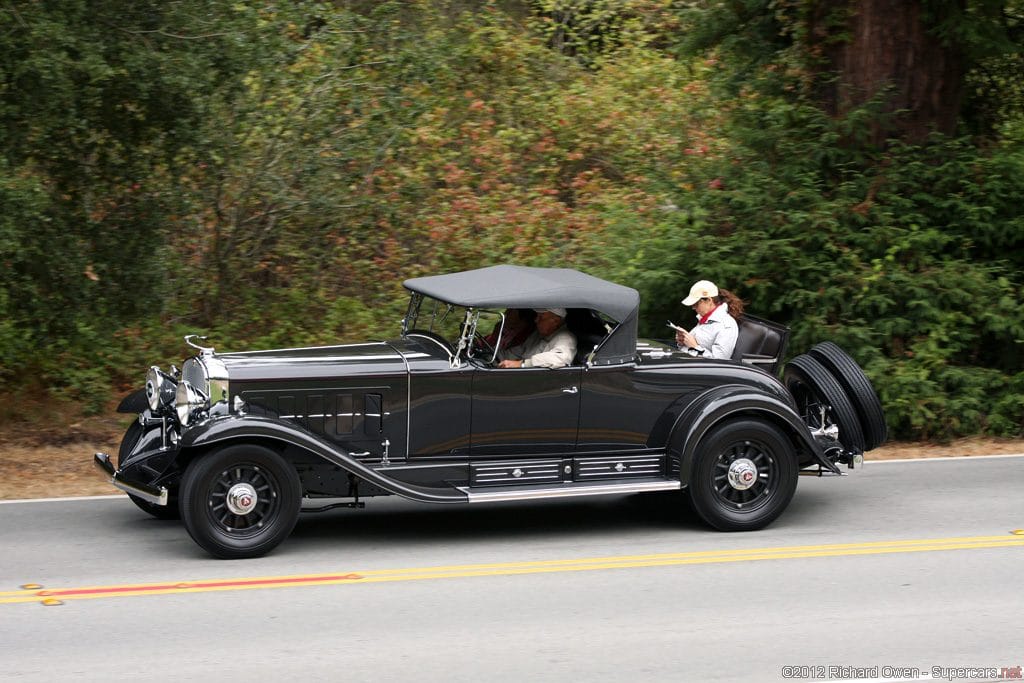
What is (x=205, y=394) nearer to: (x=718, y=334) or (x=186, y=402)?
(x=186, y=402)

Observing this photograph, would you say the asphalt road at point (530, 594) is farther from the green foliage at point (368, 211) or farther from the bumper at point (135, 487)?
the green foliage at point (368, 211)

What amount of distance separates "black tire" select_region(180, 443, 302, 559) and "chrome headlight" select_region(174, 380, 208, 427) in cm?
44

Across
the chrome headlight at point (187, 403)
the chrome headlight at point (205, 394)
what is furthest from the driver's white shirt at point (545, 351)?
the chrome headlight at point (187, 403)

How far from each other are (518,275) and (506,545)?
6.51 ft

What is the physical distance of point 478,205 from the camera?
17.0 m

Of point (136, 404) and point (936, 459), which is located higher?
point (136, 404)

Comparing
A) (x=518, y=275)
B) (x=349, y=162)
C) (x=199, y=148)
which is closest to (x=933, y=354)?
(x=518, y=275)

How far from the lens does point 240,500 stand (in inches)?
309

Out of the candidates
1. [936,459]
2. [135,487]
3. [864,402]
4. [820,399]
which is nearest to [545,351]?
[820,399]

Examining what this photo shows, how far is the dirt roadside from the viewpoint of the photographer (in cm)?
1065

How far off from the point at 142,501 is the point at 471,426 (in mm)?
2590

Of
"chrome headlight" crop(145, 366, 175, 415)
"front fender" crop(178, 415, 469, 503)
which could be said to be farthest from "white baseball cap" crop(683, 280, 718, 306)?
"chrome headlight" crop(145, 366, 175, 415)

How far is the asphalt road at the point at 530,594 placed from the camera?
6062 millimetres

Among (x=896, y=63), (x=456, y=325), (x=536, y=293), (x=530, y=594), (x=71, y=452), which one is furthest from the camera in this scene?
(x=896, y=63)
